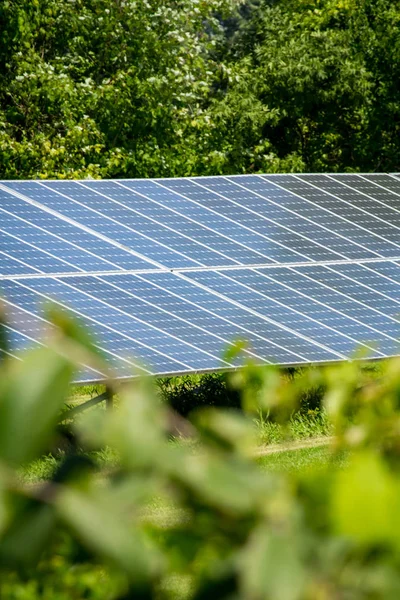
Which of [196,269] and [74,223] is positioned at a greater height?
[74,223]

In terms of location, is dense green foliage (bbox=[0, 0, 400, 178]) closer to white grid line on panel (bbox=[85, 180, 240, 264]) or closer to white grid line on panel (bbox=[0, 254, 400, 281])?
white grid line on panel (bbox=[85, 180, 240, 264])

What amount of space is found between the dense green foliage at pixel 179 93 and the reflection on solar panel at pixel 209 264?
573 cm

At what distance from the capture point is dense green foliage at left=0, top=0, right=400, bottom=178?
62.4 feet

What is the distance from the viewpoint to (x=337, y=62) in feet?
67.6

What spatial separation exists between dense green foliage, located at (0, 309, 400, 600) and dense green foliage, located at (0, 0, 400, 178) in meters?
17.6

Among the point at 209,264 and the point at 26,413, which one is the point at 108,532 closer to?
the point at 26,413

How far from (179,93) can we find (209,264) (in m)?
9.11

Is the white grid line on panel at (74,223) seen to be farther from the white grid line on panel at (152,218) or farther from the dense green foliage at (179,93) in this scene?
the dense green foliage at (179,93)

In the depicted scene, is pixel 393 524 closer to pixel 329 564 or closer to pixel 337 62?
pixel 329 564

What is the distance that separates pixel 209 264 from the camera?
11.8 meters

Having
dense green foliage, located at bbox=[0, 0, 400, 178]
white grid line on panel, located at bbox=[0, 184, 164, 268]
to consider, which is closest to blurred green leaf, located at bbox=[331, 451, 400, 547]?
white grid line on panel, located at bbox=[0, 184, 164, 268]

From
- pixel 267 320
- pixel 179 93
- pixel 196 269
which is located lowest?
pixel 267 320

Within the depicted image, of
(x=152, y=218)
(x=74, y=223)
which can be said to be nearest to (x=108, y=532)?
(x=74, y=223)

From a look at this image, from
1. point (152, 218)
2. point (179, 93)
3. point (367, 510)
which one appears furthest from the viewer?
point (179, 93)
